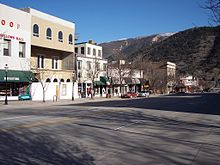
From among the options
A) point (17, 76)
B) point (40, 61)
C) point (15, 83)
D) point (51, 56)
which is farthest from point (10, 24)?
point (51, 56)

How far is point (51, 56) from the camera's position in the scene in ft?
180

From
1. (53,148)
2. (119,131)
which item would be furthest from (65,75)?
(53,148)

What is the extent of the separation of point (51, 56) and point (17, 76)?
12444 mm

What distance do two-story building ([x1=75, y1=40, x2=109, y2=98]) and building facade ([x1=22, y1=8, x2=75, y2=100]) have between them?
385cm

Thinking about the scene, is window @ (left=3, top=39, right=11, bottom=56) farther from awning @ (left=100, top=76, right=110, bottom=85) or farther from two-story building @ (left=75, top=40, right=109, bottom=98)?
awning @ (left=100, top=76, right=110, bottom=85)

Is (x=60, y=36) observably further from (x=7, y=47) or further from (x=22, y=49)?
(x=7, y=47)

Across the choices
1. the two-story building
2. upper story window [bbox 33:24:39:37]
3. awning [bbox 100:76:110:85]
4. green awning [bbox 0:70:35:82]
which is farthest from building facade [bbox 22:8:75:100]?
awning [bbox 100:76:110:85]

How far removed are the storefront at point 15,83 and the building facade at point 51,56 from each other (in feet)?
4.83

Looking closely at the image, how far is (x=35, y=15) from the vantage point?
1881 inches

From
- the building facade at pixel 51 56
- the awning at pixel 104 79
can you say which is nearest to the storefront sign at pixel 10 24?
the building facade at pixel 51 56

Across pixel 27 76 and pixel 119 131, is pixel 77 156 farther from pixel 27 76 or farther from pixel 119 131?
pixel 27 76

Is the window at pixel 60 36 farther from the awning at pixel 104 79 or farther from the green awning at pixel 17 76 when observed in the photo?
the awning at pixel 104 79

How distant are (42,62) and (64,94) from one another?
6.24 metres

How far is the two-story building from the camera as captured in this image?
201 feet
